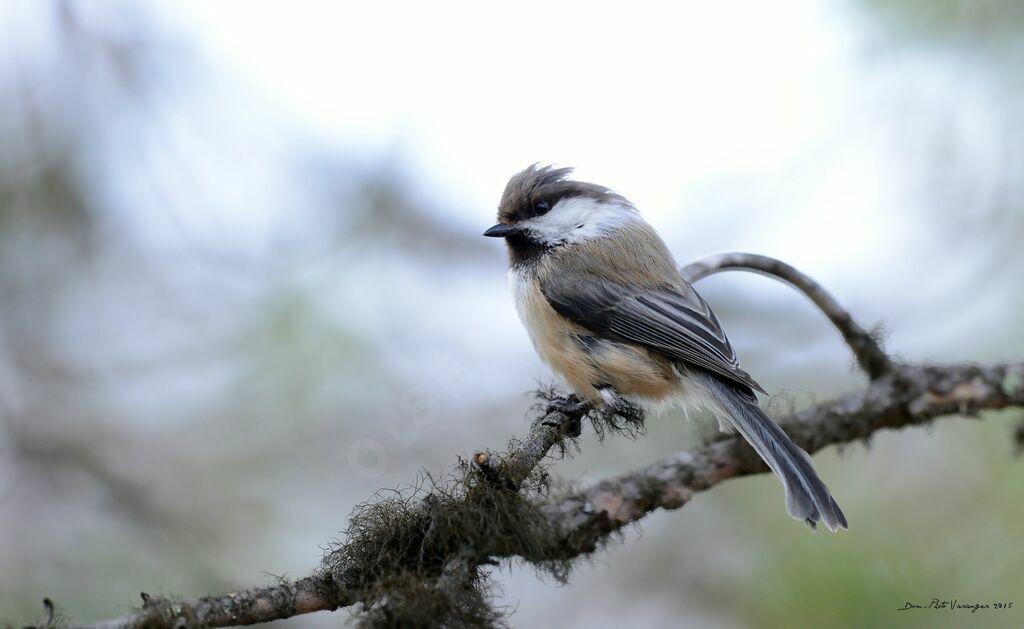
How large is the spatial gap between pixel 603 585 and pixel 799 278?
6.45ft

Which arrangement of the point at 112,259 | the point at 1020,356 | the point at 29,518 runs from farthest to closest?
the point at 112,259 → the point at 29,518 → the point at 1020,356

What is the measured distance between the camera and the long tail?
8.06ft

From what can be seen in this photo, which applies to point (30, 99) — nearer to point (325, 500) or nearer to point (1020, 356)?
point (325, 500)

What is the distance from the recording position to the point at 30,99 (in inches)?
160

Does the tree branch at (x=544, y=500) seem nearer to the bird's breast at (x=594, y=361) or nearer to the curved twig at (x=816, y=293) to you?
the curved twig at (x=816, y=293)

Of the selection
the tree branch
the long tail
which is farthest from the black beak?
the long tail

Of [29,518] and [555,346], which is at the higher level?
[29,518]

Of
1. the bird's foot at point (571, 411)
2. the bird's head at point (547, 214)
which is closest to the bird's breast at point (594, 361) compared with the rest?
the bird's foot at point (571, 411)

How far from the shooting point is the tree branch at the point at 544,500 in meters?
1.71

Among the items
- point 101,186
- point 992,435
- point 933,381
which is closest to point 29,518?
point 101,186

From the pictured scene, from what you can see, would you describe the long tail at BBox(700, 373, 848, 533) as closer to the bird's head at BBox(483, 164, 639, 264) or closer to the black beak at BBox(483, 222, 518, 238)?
the bird's head at BBox(483, 164, 639, 264)

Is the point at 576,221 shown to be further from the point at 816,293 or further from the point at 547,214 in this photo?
the point at 816,293

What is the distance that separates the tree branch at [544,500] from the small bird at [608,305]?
0.53 ft

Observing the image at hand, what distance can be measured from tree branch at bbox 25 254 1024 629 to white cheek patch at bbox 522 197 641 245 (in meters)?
0.46
